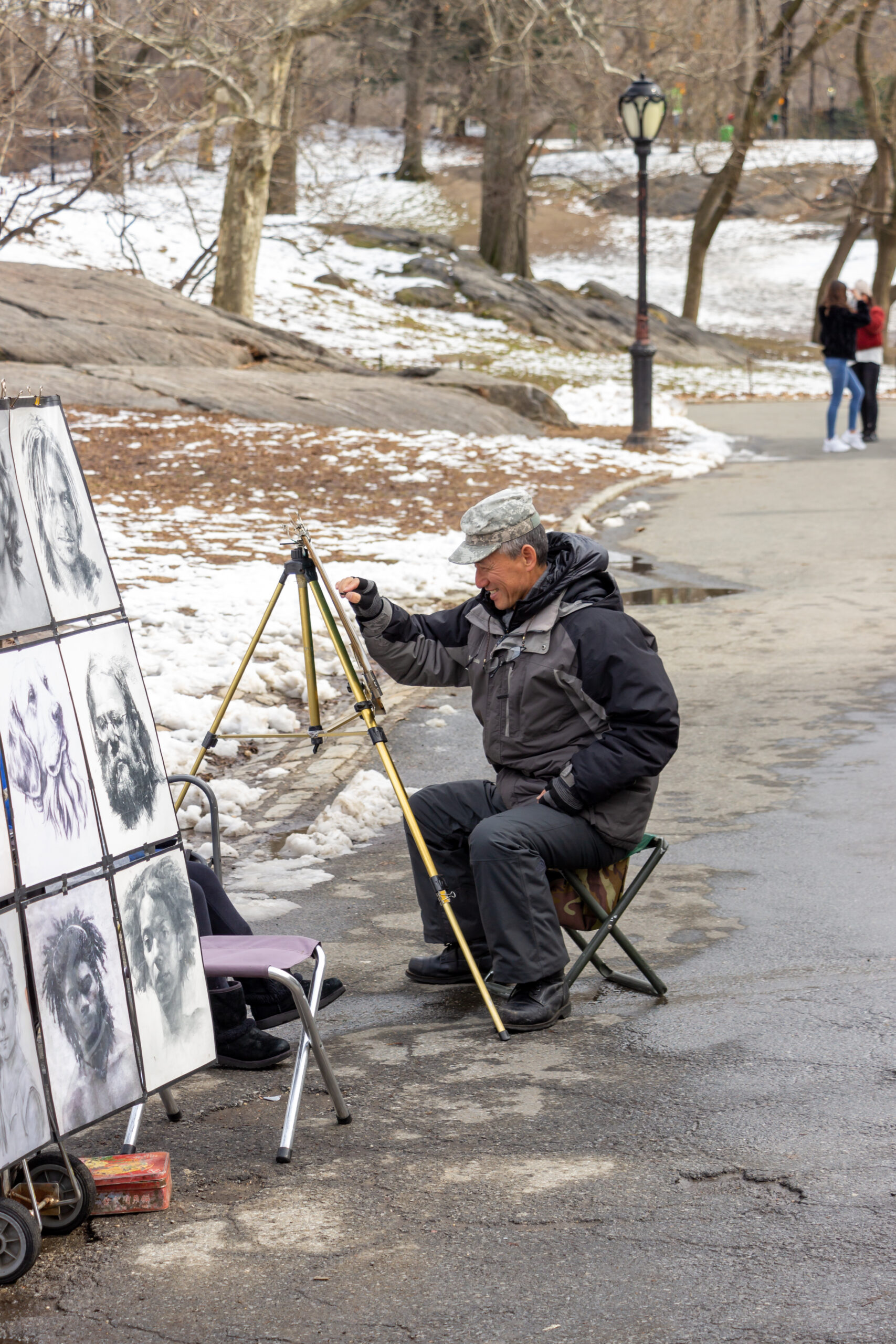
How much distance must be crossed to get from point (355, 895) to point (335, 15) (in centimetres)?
2079

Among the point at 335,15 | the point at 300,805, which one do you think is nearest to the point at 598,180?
the point at 335,15

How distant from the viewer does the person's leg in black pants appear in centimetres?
1903

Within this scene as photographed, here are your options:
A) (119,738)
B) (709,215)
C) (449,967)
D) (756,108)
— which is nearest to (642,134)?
(449,967)

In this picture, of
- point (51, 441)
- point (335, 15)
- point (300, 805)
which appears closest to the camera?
point (51, 441)

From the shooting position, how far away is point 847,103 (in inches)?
3137

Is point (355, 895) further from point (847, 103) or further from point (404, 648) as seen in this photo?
point (847, 103)

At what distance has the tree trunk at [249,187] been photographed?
2406cm

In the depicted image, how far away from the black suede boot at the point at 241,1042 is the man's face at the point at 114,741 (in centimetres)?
111

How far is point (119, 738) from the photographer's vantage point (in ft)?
11.6

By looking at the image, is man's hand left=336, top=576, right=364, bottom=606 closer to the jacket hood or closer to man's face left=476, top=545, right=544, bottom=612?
man's face left=476, top=545, right=544, bottom=612

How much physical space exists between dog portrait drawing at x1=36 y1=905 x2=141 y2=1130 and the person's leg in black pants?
55.9 ft

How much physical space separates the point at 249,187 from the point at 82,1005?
78.4ft

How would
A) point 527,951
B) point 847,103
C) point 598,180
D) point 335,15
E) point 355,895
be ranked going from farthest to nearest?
point 847,103
point 598,180
point 335,15
point 355,895
point 527,951

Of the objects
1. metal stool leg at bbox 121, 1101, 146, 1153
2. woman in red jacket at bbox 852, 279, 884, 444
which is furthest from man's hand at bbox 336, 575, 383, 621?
woman in red jacket at bbox 852, 279, 884, 444
